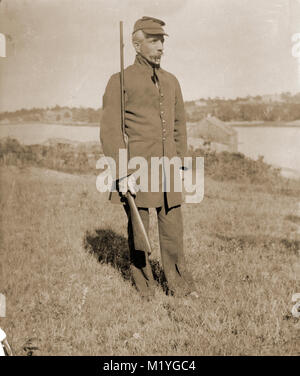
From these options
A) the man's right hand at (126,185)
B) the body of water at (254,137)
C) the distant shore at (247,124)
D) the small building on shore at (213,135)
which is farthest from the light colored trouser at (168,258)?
the small building on shore at (213,135)

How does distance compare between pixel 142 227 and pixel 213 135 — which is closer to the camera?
pixel 142 227

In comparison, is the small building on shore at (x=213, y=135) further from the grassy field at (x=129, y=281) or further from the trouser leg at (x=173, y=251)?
the trouser leg at (x=173, y=251)

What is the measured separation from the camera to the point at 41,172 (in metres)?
7.38

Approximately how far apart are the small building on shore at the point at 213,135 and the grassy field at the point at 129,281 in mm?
1606

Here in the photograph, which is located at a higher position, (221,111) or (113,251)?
(221,111)

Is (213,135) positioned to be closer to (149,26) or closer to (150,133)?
(150,133)

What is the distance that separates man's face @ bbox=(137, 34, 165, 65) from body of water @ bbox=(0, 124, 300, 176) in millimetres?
3781

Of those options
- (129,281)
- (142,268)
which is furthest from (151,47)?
(129,281)

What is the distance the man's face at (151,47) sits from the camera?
11.5 feet

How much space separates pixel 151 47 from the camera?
353 cm

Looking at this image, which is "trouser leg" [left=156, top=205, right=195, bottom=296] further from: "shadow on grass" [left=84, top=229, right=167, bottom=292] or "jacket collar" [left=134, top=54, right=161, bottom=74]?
"jacket collar" [left=134, top=54, right=161, bottom=74]

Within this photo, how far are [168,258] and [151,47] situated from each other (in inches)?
77.7

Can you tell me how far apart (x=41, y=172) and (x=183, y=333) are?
499cm
